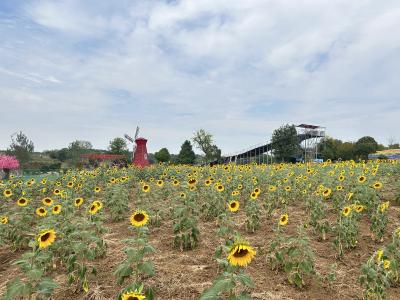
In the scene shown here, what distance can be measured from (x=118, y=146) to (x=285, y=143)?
39.2 meters

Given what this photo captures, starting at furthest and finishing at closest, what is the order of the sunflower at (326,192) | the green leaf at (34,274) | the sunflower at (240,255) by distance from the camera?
the sunflower at (326,192)
the green leaf at (34,274)
the sunflower at (240,255)

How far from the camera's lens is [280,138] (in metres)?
60.2

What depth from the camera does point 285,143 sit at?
59.7 meters

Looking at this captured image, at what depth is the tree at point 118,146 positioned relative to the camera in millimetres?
80750

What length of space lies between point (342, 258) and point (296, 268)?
1.13 m

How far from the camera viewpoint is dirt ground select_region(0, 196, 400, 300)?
401 cm

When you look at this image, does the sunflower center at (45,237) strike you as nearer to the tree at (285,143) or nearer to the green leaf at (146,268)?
the green leaf at (146,268)

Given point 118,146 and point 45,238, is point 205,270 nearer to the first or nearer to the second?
point 45,238

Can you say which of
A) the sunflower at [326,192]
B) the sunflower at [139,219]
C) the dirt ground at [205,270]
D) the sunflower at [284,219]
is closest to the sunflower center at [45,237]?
the dirt ground at [205,270]

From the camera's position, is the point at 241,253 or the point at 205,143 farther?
the point at 205,143

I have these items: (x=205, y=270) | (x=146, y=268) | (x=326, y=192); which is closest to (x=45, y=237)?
(x=146, y=268)

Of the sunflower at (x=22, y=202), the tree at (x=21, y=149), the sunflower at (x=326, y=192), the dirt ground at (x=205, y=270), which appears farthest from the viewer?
the tree at (x=21, y=149)

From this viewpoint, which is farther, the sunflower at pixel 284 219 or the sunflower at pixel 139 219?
the sunflower at pixel 284 219

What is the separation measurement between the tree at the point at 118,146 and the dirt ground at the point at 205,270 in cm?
7613
